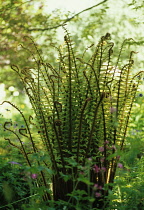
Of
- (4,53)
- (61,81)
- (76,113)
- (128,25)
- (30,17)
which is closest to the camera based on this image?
(76,113)

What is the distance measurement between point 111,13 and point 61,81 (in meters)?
6.89

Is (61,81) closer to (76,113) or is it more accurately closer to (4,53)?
(76,113)

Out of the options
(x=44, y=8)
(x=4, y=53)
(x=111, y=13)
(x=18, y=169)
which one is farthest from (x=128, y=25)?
(x=18, y=169)

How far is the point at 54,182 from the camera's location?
1.98m

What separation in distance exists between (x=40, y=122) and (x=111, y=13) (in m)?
7.04

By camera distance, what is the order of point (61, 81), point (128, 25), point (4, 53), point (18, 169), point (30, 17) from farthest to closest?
point (128, 25) → point (4, 53) → point (30, 17) → point (18, 169) → point (61, 81)

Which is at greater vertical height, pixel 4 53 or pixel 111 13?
pixel 111 13

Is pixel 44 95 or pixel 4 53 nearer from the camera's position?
pixel 44 95

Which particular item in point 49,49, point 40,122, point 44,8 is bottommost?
point 40,122

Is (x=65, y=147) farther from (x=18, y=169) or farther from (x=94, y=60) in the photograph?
(x=18, y=169)

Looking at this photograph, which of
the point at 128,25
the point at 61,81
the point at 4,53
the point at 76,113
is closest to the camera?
the point at 76,113

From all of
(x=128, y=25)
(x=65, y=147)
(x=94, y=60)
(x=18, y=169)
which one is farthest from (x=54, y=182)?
(x=128, y=25)

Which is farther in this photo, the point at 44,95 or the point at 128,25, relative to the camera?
the point at 128,25

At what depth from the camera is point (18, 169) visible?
297 cm
